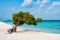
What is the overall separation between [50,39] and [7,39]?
1.79m

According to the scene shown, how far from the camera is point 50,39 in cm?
767

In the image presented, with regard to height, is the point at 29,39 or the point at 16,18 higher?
the point at 16,18

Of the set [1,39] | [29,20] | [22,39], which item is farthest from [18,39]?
[29,20]

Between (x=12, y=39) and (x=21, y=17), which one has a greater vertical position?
(x=21, y=17)

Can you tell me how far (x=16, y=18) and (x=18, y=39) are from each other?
3.76 meters

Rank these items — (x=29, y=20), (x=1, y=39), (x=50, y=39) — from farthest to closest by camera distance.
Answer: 1. (x=29, y=20)
2. (x=50, y=39)
3. (x=1, y=39)

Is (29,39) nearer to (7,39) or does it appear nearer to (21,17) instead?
(7,39)

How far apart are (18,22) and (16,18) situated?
1.00 ft

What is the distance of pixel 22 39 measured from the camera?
745 cm

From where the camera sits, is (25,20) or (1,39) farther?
(25,20)

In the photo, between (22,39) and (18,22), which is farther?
(18,22)

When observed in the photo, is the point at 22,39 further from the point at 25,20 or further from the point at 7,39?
the point at 25,20

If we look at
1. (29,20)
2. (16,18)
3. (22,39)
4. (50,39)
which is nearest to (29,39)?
(22,39)


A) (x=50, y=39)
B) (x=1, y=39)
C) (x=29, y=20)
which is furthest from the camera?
(x=29, y=20)
